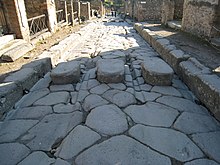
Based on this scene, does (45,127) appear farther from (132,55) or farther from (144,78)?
(132,55)

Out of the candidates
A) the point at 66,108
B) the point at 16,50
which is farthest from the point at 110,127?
the point at 16,50

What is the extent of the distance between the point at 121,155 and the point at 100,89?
1.70 meters

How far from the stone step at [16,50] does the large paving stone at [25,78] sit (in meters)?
1.18

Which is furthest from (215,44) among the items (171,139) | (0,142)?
(0,142)

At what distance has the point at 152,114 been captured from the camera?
2842 mm

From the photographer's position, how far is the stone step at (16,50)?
482 centimetres

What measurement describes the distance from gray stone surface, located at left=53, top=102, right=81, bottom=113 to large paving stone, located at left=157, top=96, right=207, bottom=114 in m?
1.39

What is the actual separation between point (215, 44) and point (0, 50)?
5.79 metres

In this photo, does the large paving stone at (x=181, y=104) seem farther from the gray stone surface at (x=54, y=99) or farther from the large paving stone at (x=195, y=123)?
the gray stone surface at (x=54, y=99)

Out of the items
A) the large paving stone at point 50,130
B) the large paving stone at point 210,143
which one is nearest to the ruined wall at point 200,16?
the large paving stone at point 210,143

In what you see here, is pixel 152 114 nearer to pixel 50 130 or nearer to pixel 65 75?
pixel 50 130

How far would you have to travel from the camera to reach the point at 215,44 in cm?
507

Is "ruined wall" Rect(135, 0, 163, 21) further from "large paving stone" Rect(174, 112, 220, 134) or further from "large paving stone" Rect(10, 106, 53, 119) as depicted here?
"large paving stone" Rect(10, 106, 53, 119)

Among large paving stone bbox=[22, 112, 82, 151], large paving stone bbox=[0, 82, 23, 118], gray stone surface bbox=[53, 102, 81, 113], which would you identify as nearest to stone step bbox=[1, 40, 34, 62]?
large paving stone bbox=[0, 82, 23, 118]
